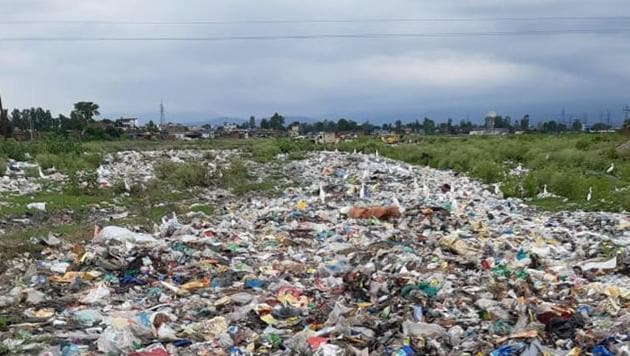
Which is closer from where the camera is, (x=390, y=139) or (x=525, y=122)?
(x=390, y=139)

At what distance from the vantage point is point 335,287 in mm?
6188

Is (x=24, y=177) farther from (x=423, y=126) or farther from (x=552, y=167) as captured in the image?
(x=423, y=126)

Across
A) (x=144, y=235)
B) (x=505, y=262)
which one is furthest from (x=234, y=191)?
(x=505, y=262)

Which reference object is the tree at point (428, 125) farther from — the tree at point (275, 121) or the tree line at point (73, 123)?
the tree line at point (73, 123)

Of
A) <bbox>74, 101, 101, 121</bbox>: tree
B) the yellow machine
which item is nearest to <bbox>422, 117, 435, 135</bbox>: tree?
the yellow machine

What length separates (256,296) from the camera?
596 centimetres

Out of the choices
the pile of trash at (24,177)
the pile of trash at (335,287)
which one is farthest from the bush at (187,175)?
the pile of trash at (335,287)

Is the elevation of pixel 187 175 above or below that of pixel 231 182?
above

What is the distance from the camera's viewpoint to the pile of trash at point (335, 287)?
15.4 feet

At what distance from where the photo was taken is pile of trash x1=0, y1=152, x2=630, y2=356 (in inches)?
185

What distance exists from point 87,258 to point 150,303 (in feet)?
5.12

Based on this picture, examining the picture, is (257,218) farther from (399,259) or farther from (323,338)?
(323,338)

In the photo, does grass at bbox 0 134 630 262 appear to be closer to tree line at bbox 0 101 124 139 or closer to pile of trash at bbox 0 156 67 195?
pile of trash at bbox 0 156 67 195

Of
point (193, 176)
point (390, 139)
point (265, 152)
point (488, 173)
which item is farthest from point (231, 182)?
point (390, 139)
